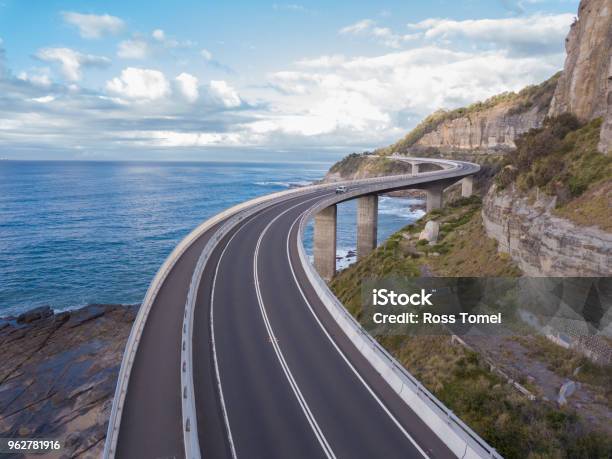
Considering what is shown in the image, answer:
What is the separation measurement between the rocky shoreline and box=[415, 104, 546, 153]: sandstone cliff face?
11788 cm

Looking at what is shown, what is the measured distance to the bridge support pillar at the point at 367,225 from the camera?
66.1 m

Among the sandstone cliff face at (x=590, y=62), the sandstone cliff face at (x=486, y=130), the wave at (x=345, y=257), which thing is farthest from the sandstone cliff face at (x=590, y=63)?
the sandstone cliff face at (x=486, y=130)

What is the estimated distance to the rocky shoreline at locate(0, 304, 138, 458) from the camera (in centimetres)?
2706

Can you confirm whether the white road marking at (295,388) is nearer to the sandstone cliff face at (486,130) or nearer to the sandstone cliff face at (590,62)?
the sandstone cliff face at (590,62)

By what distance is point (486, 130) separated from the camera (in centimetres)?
14162

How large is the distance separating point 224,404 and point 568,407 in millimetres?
14459

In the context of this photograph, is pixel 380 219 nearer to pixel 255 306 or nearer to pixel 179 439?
pixel 255 306

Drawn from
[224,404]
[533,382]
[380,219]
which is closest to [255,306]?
[224,404]

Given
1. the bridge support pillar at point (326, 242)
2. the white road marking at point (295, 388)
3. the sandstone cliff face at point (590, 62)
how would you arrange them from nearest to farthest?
the white road marking at point (295, 388)
the sandstone cliff face at point (590, 62)
the bridge support pillar at point (326, 242)

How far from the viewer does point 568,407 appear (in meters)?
17.2

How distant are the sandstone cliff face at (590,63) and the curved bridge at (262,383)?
96.7 ft

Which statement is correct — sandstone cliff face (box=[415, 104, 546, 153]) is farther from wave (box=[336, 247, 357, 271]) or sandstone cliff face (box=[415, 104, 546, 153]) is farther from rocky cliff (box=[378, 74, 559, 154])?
wave (box=[336, 247, 357, 271])

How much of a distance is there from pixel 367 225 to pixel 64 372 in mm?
46167

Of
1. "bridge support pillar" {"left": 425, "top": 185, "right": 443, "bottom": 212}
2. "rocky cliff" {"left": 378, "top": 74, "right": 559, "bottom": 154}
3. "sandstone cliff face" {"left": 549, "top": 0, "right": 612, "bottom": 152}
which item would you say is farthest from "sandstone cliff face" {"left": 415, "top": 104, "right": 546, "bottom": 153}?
"sandstone cliff face" {"left": 549, "top": 0, "right": 612, "bottom": 152}
